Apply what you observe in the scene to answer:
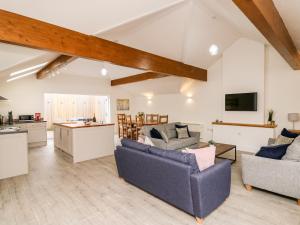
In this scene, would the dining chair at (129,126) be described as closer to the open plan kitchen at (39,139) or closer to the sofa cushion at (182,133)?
the open plan kitchen at (39,139)

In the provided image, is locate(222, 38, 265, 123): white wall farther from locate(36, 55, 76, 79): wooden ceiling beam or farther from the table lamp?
locate(36, 55, 76, 79): wooden ceiling beam

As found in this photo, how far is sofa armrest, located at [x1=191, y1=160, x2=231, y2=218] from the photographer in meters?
2.25

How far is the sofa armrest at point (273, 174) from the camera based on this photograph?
8.68ft

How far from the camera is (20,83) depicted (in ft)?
21.3

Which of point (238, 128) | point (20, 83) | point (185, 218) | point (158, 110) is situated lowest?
point (185, 218)

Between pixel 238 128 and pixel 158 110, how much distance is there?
153 inches

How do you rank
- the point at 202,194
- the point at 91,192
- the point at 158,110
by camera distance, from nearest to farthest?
the point at 202,194 → the point at 91,192 → the point at 158,110

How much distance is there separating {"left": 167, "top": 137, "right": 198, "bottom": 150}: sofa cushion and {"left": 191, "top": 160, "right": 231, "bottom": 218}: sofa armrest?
2.10 meters

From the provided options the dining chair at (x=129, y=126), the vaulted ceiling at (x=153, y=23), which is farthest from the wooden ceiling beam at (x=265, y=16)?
the dining chair at (x=129, y=126)

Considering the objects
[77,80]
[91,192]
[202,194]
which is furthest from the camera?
[77,80]

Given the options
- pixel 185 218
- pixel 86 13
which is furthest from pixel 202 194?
pixel 86 13

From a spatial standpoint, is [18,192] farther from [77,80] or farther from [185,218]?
[77,80]

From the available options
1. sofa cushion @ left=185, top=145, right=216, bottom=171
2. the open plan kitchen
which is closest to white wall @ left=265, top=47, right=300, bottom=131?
sofa cushion @ left=185, top=145, right=216, bottom=171

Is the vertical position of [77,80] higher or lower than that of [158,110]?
higher
